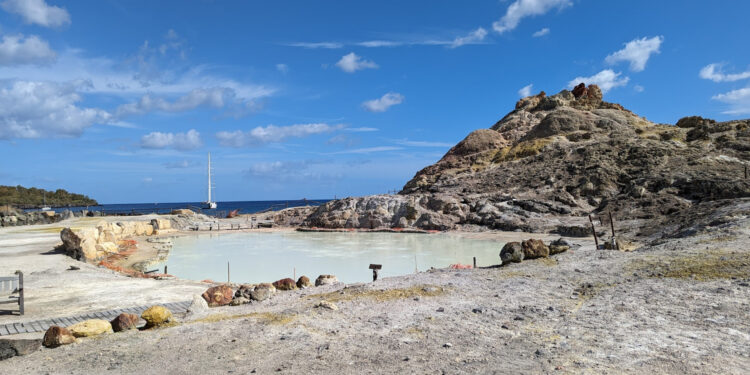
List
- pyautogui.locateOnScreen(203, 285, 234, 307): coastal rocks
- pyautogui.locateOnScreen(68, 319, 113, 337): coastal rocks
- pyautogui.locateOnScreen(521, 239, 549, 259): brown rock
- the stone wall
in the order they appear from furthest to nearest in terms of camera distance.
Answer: the stone wall, pyautogui.locateOnScreen(521, 239, 549, 259): brown rock, pyautogui.locateOnScreen(203, 285, 234, 307): coastal rocks, pyautogui.locateOnScreen(68, 319, 113, 337): coastal rocks

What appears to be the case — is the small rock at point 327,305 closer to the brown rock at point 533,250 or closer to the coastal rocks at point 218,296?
the coastal rocks at point 218,296

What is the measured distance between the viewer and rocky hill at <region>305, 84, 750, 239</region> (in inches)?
1167

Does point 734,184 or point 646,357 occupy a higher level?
point 734,184

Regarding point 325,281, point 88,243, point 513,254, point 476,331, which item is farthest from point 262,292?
point 88,243

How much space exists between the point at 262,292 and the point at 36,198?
298 ft

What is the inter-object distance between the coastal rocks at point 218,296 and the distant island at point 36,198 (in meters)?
71.2

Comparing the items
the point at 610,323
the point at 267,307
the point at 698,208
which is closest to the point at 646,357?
the point at 610,323

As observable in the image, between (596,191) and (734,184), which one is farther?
(596,191)

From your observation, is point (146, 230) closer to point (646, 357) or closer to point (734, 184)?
point (646, 357)

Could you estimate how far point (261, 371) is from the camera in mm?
5559

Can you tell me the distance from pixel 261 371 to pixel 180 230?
1565 inches

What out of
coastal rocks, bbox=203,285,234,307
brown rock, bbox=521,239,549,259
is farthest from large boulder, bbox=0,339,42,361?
brown rock, bbox=521,239,549,259

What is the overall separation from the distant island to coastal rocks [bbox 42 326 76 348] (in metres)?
73.1

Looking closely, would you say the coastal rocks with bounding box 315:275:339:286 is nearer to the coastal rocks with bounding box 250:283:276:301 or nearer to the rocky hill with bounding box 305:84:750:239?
the coastal rocks with bounding box 250:283:276:301
